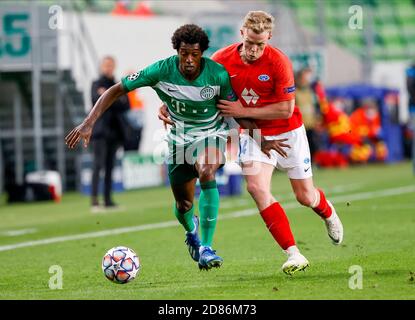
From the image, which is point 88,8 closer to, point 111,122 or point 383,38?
point 111,122

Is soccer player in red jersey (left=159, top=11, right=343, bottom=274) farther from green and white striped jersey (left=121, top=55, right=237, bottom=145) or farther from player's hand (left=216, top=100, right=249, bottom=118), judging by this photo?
green and white striped jersey (left=121, top=55, right=237, bottom=145)

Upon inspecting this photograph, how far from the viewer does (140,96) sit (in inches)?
952

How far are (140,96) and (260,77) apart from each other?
563 inches

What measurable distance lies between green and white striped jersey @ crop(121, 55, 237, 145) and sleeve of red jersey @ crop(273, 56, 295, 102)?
1.20 ft

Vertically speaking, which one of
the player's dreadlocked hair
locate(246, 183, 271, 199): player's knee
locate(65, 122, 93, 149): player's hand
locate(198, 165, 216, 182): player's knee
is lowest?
locate(246, 183, 271, 199): player's knee

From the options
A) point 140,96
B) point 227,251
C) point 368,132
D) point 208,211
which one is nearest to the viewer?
point 208,211

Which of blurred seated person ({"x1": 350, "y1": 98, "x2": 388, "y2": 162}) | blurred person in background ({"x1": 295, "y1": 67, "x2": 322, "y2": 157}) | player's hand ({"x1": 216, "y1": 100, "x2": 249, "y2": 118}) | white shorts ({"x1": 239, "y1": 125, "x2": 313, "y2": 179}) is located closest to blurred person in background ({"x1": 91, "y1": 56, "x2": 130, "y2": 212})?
blurred person in background ({"x1": 295, "y1": 67, "x2": 322, "y2": 157})

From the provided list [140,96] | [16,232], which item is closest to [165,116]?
[16,232]

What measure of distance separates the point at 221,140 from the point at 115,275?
5.24 ft

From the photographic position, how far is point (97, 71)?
23516mm

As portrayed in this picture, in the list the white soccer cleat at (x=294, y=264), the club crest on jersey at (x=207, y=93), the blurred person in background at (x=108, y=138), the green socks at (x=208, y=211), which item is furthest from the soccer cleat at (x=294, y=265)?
the blurred person in background at (x=108, y=138)

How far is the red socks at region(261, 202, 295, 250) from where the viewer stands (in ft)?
32.1

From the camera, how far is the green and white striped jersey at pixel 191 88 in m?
9.91

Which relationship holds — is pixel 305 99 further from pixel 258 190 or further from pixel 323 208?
pixel 258 190
